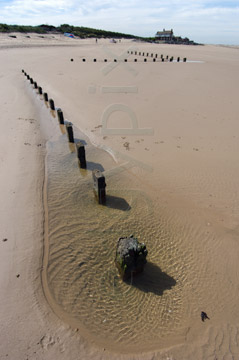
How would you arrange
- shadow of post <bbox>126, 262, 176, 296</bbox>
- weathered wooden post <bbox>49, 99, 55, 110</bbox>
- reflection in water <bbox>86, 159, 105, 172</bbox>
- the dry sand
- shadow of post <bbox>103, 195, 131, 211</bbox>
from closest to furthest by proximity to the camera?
the dry sand < shadow of post <bbox>126, 262, 176, 296</bbox> < shadow of post <bbox>103, 195, 131, 211</bbox> < reflection in water <bbox>86, 159, 105, 172</bbox> < weathered wooden post <bbox>49, 99, 55, 110</bbox>

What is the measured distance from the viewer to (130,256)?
3.92 metres

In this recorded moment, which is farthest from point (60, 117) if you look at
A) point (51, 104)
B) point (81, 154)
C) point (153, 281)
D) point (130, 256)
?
point (153, 281)

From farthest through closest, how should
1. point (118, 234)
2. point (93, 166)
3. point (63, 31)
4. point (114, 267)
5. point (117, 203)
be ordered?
point (63, 31), point (93, 166), point (117, 203), point (118, 234), point (114, 267)

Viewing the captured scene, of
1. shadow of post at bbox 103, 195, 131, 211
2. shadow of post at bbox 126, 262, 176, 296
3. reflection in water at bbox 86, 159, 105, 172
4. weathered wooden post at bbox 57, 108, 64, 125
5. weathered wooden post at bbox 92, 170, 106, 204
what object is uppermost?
weathered wooden post at bbox 57, 108, 64, 125

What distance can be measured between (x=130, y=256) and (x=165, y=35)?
10597 cm

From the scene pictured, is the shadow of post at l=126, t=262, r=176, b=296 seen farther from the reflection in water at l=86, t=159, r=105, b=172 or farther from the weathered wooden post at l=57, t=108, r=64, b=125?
the weathered wooden post at l=57, t=108, r=64, b=125

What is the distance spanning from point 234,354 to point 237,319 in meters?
0.60

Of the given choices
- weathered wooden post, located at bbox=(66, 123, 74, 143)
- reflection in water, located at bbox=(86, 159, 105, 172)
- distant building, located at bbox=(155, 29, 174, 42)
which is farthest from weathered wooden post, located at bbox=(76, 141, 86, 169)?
distant building, located at bbox=(155, 29, 174, 42)

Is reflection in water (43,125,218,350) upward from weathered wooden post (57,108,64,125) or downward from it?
downward

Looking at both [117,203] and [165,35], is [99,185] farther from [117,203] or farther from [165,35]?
[165,35]

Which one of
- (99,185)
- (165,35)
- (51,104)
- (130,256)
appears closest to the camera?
(130,256)

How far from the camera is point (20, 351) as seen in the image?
3.10m

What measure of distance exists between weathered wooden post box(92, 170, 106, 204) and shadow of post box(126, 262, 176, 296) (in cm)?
233

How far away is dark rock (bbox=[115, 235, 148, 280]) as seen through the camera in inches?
155
